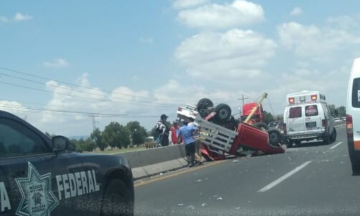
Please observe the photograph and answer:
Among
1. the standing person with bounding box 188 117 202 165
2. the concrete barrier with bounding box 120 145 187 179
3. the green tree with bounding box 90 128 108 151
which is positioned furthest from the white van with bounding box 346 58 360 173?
the green tree with bounding box 90 128 108 151

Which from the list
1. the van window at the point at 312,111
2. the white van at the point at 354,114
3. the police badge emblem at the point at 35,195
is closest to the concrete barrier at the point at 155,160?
the white van at the point at 354,114

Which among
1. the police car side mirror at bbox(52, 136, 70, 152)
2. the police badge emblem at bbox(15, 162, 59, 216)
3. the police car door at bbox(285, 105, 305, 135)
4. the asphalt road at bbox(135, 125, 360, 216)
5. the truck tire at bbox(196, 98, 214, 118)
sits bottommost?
the asphalt road at bbox(135, 125, 360, 216)

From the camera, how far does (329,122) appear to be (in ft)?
100

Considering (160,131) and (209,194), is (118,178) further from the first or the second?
(160,131)

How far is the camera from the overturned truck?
74.9 feet

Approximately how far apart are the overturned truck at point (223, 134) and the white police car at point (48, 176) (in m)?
15.3

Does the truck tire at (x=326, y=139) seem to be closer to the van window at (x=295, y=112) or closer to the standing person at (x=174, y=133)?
the van window at (x=295, y=112)

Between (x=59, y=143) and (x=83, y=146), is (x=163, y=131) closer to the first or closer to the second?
(x=83, y=146)

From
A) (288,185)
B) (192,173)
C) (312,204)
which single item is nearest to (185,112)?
(192,173)

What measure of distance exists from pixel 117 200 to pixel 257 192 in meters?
4.82

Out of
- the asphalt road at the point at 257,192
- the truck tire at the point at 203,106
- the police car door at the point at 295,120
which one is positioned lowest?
the asphalt road at the point at 257,192

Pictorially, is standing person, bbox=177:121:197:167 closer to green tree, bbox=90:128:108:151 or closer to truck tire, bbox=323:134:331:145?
truck tire, bbox=323:134:331:145

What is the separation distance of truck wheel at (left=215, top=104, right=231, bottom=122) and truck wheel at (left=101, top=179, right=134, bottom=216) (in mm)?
15476

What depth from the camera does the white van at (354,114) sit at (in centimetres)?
1263
